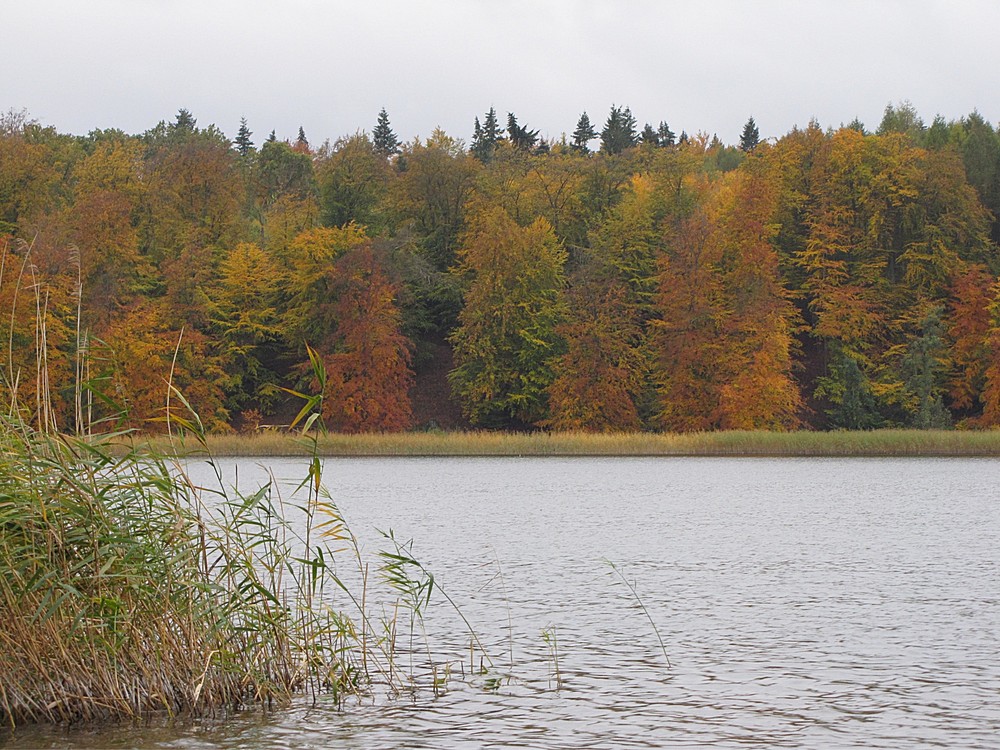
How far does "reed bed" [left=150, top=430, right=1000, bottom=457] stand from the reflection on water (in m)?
19.5

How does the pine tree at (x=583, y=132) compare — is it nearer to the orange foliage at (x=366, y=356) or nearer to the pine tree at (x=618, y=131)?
the pine tree at (x=618, y=131)

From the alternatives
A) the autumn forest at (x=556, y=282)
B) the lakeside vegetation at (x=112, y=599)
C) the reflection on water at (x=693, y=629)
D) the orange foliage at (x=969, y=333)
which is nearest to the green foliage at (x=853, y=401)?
the autumn forest at (x=556, y=282)

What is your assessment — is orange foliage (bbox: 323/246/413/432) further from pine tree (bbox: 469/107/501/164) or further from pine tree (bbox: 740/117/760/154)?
pine tree (bbox: 740/117/760/154)

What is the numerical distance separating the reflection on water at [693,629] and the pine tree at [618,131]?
8040 centimetres

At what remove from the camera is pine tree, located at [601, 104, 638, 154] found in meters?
107

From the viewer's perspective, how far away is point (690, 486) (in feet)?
113

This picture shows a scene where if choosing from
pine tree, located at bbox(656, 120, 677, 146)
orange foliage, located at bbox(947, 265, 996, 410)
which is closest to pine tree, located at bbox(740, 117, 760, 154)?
pine tree, located at bbox(656, 120, 677, 146)

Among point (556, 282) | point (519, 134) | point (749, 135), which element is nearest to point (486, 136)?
point (519, 134)

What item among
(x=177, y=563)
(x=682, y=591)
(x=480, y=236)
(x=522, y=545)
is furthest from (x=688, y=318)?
(x=177, y=563)

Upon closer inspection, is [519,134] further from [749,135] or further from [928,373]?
[928,373]

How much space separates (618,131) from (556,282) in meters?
45.0

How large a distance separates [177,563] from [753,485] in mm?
27703

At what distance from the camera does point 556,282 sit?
6662 cm

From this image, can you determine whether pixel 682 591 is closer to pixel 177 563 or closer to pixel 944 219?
pixel 177 563
